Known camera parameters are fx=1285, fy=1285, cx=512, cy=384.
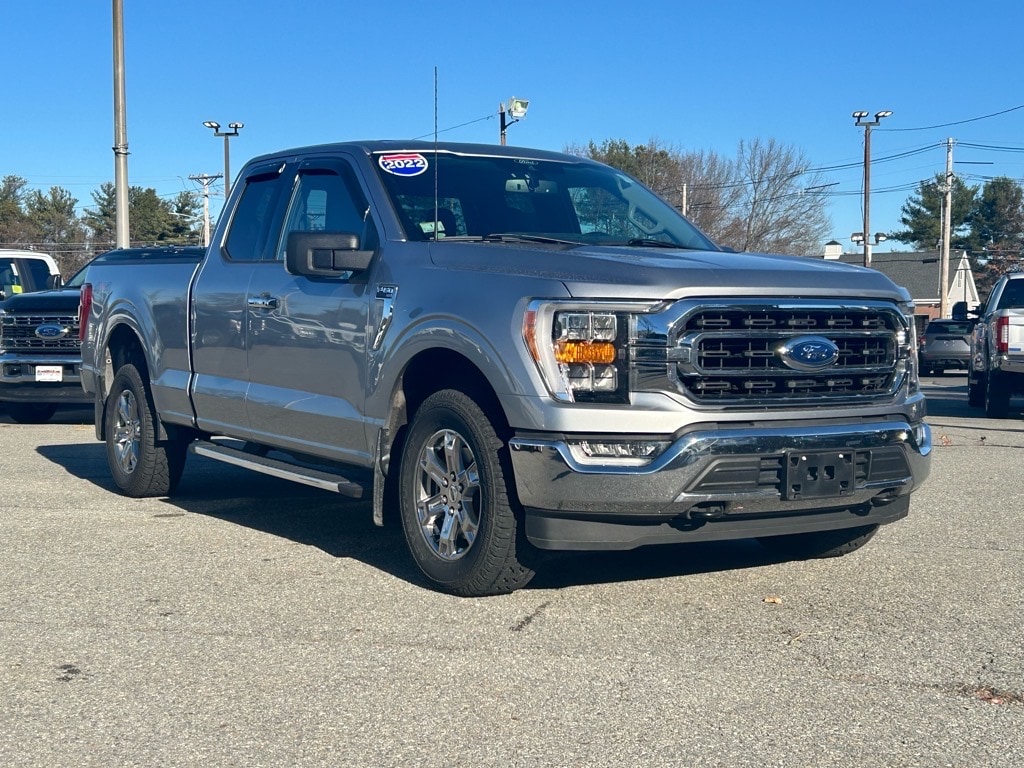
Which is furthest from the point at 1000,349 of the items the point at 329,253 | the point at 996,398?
the point at 329,253

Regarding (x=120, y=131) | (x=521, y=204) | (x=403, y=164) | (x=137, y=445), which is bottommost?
(x=137, y=445)

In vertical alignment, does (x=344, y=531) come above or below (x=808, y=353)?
below

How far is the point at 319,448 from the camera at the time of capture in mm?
6676

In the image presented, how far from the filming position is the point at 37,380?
13.8 m

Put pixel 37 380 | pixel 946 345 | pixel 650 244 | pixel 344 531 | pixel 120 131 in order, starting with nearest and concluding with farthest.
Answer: pixel 650 244 → pixel 344 531 → pixel 37 380 → pixel 120 131 → pixel 946 345

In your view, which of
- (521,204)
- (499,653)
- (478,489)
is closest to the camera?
(499,653)

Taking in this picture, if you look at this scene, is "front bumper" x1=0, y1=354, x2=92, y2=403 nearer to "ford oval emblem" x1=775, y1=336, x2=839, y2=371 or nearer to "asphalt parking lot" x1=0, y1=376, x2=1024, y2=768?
"asphalt parking lot" x1=0, y1=376, x2=1024, y2=768

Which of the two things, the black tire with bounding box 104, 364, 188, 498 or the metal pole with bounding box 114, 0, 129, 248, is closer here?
the black tire with bounding box 104, 364, 188, 498

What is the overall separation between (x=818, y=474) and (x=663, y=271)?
1060mm

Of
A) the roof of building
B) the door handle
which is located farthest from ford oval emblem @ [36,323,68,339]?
the roof of building

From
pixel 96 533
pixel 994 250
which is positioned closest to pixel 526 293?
pixel 96 533

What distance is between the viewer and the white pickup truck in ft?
51.7

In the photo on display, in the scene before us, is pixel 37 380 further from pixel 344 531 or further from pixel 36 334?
pixel 344 531

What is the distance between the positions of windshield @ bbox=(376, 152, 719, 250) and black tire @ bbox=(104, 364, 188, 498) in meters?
2.78
